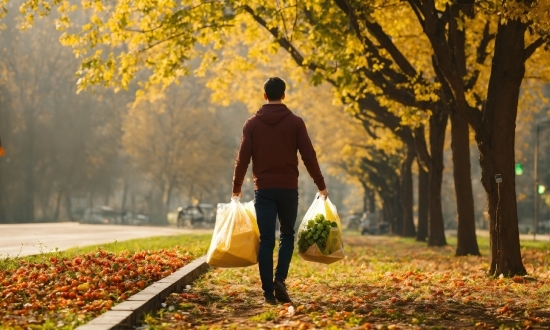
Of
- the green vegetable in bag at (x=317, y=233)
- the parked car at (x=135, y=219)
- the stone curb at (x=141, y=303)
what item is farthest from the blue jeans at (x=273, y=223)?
the parked car at (x=135, y=219)

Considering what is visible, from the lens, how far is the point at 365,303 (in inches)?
365

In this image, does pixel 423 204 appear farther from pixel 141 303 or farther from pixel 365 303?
pixel 141 303

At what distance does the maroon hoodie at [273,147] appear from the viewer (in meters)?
8.88

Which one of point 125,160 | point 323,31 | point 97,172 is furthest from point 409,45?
point 125,160

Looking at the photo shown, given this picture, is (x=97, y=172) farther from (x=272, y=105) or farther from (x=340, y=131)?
(x=272, y=105)

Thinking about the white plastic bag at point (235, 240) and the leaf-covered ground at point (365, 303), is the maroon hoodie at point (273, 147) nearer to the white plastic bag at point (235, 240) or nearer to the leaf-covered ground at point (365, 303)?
the white plastic bag at point (235, 240)

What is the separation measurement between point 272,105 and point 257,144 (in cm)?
43

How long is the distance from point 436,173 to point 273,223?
679 inches

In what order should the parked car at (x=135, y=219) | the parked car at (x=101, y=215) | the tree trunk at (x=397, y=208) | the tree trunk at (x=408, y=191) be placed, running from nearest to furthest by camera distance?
the tree trunk at (x=408, y=191) < the tree trunk at (x=397, y=208) < the parked car at (x=101, y=215) < the parked car at (x=135, y=219)

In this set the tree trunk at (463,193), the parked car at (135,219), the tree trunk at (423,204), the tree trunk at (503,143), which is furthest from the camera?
the parked car at (135,219)

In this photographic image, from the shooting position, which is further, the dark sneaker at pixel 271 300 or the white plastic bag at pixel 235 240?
the dark sneaker at pixel 271 300

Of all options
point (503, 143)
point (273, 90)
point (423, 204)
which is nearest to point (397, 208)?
point (423, 204)

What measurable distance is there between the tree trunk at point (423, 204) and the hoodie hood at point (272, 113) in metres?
22.3

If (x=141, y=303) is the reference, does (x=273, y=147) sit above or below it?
above
